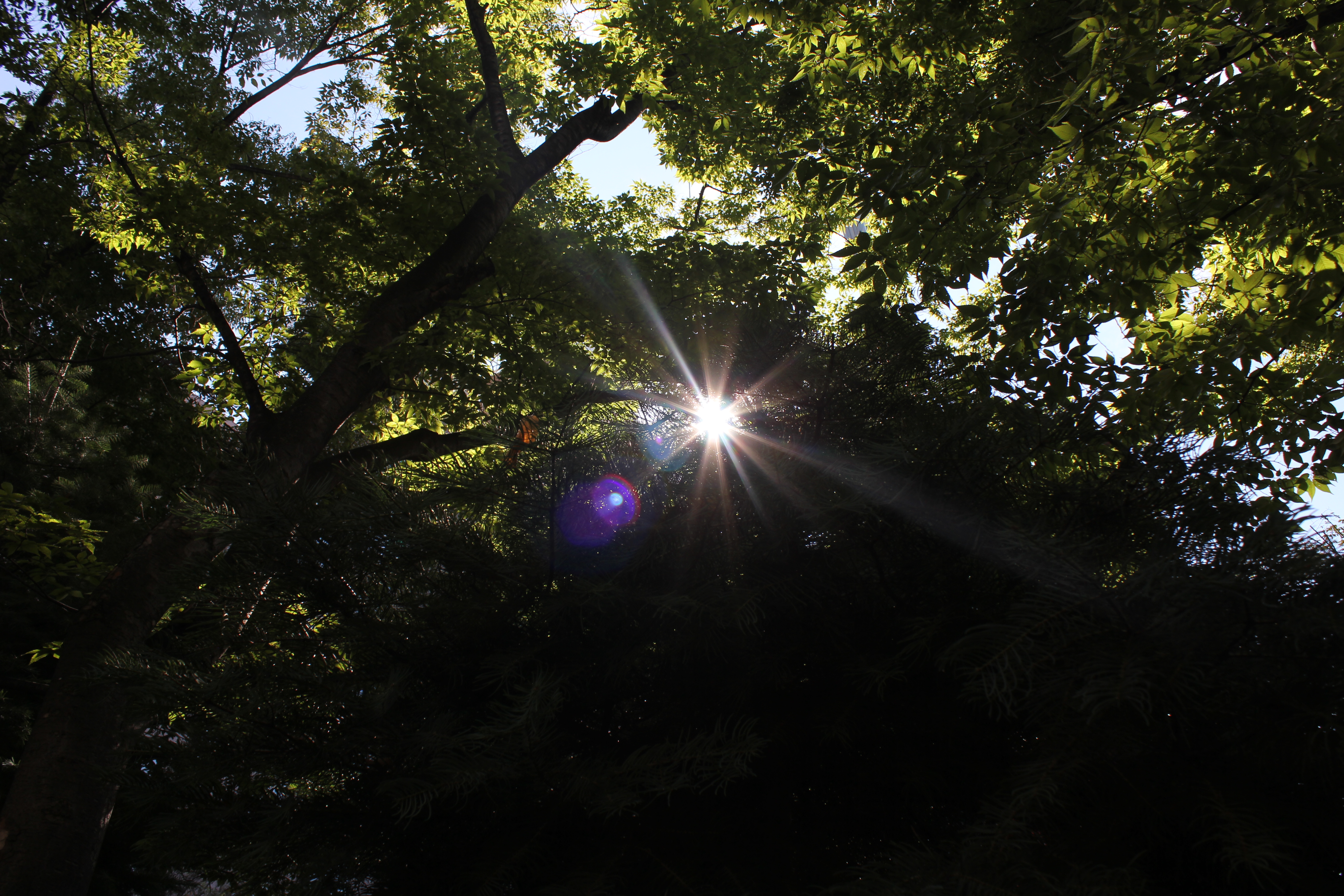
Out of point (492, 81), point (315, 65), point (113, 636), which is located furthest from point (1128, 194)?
point (315, 65)

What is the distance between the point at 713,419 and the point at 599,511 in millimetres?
566

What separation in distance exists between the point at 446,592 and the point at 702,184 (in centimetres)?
1078

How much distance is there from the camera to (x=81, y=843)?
4113 mm

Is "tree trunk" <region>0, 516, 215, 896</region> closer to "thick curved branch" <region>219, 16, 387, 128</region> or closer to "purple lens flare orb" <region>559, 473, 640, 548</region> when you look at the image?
"purple lens flare orb" <region>559, 473, 640, 548</region>

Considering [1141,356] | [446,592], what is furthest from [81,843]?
[1141,356]

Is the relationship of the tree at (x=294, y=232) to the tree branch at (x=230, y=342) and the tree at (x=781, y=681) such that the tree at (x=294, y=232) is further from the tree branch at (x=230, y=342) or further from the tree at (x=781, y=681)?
the tree at (x=781, y=681)

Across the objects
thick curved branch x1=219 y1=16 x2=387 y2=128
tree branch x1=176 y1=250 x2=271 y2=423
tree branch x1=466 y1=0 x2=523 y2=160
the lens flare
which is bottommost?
the lens flare

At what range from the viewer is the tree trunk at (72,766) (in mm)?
3951

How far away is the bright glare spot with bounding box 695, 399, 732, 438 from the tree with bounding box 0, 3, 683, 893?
3.42 meters

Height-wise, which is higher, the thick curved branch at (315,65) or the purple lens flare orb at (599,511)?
the thick curved branch at (315,65)

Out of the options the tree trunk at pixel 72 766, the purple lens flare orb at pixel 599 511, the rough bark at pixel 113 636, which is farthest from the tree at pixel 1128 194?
the tree trunk at pixel 72 766

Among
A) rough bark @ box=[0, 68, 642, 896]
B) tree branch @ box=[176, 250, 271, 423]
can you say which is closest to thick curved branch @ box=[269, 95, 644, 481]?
rough bark @ box=[0, 68, 642, 896]

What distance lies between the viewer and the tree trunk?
395 cm

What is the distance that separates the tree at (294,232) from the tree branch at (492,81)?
1.1 inches
